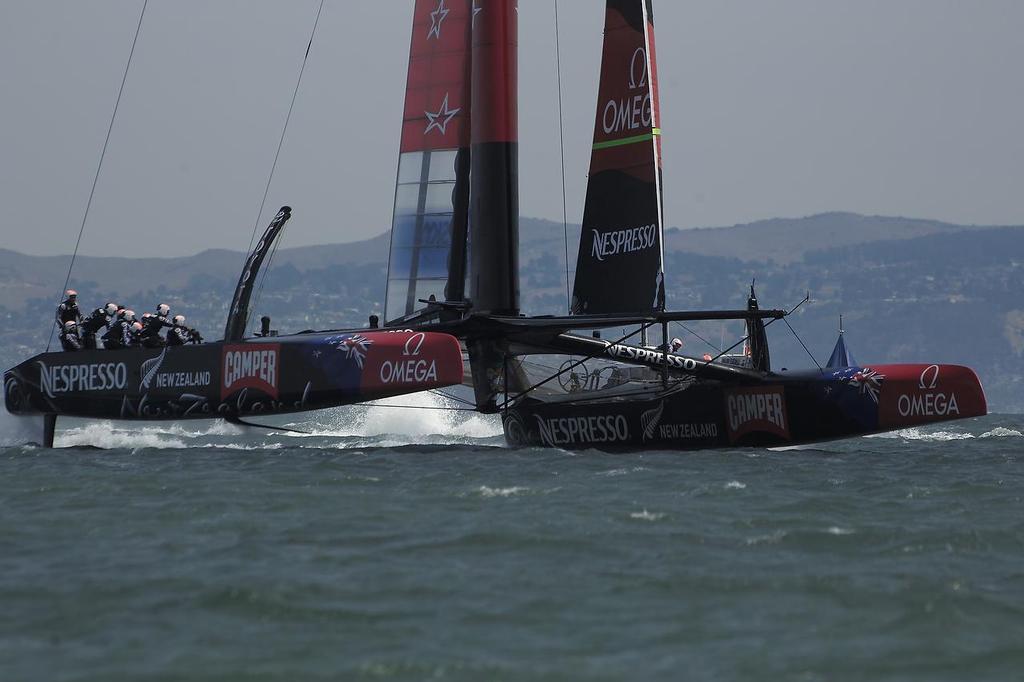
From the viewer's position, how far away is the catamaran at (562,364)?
13680 mm

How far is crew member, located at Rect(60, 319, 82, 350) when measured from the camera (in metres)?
16.0

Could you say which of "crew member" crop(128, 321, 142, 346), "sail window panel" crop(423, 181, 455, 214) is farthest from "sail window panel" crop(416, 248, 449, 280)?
"crew member" crop(128, 321, 142, 346)

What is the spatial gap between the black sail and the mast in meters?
0.77

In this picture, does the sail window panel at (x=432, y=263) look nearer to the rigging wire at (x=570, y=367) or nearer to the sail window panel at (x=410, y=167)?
the sail window panel at (x=410, y=167)

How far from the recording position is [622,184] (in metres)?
15.0

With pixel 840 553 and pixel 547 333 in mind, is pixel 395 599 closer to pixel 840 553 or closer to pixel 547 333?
pixel 840 553

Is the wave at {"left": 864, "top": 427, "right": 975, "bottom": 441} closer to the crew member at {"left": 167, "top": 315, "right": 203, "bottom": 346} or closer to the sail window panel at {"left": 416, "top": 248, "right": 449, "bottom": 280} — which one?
the sail window panel at {"left": 416, "top": 248, "right": 449, "bottom": 280}

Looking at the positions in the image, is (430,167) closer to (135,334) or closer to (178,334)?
(178,334)

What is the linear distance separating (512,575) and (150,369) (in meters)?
9.10

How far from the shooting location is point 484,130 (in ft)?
48.6

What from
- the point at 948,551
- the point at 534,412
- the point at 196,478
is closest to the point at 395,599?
the point at 948,551

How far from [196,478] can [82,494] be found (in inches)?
48.3

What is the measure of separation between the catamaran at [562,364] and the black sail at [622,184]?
0.01 meters

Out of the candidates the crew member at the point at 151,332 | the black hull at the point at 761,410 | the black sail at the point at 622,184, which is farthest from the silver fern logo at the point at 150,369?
the black sail at the point at 622,184
